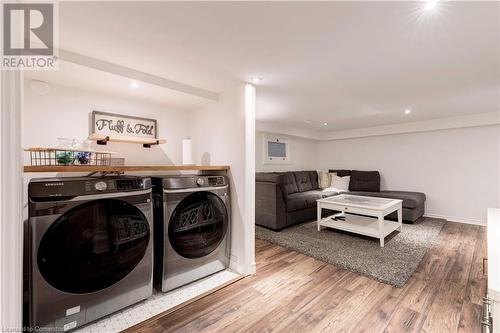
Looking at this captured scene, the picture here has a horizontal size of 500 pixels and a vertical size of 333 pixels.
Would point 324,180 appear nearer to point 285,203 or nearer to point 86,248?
point 285,203

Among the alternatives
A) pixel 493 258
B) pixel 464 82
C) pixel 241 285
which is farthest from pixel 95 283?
pixel 464 82

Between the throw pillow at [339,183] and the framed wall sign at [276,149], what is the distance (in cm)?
120

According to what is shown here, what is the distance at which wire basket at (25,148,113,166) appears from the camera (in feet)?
5.22

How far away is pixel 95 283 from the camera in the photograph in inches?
57.0

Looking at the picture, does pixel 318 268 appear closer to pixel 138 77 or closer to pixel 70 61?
pixel 138 77

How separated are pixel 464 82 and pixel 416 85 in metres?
0.45

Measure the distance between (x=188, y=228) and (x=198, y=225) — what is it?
0.10 meters

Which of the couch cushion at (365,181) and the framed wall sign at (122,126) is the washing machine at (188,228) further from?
the couch cushion at (365,181)

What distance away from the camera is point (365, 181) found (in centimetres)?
510

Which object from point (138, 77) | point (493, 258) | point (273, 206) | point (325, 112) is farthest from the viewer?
point (325, 112)

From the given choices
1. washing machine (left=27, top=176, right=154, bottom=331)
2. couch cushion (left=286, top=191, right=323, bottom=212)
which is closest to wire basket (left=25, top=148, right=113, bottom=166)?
washing machine (left=27, top=176, right=154, bottom=331)

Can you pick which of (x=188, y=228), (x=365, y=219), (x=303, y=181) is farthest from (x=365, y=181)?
(x=188, y=228)

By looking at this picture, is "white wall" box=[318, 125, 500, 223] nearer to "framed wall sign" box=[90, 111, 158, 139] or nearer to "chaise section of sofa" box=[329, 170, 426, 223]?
"chaise section of sofa" box=[329, 170, 426, 223]

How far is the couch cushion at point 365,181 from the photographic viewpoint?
4.96 metres
